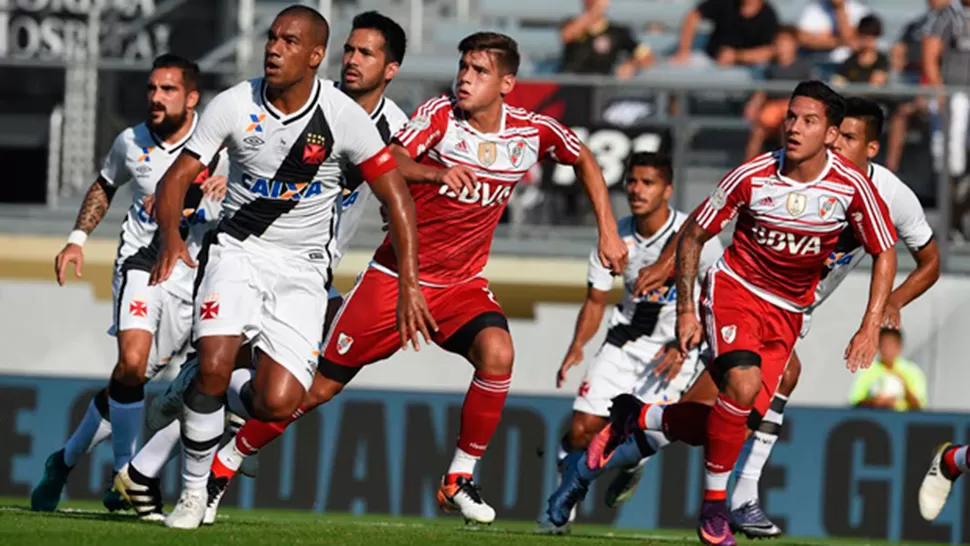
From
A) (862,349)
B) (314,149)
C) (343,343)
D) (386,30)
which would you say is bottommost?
(343,343)

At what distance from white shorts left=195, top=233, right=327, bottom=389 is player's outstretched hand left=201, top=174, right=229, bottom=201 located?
716 mm

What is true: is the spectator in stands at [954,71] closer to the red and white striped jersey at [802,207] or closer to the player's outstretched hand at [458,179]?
the red and white striped jersey at [802,207]

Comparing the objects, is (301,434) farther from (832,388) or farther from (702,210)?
(702,210)

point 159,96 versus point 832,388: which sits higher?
point 159,96

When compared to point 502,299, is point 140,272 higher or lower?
higher

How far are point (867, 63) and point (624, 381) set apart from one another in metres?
6.50

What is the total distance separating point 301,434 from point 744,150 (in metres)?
4.93

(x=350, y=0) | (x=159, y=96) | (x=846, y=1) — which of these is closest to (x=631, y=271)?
(x=159, y=96)

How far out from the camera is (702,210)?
10.1 meters

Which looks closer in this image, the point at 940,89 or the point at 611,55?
the point at 940,89

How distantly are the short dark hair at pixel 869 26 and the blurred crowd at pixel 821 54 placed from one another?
17mm

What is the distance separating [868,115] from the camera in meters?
11.2

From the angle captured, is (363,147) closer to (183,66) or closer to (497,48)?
(497,48)

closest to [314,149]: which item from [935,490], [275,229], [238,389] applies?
[275,229]
